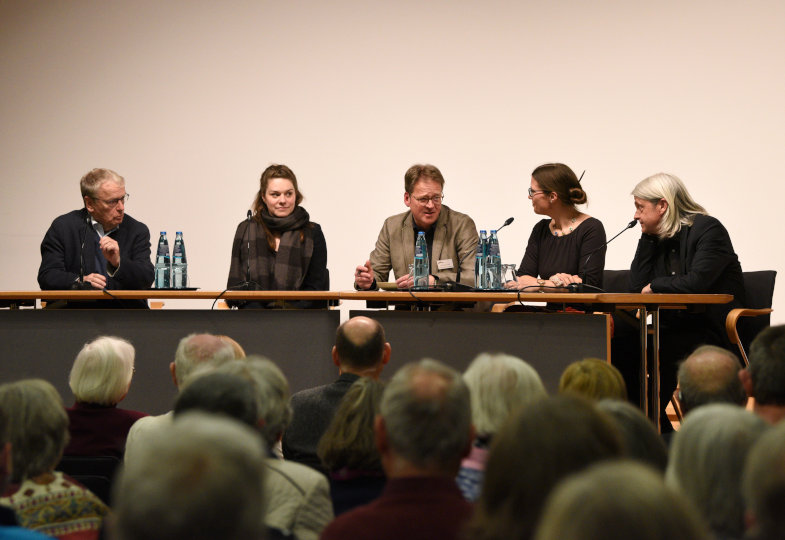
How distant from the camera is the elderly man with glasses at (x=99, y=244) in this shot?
448 cm

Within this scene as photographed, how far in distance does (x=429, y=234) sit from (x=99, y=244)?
169 cm

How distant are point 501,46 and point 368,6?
3.36 feet

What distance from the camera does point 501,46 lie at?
636cm

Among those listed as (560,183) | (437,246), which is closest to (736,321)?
(560,183)

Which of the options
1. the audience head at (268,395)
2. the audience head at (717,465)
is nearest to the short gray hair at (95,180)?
the audience head at (268,395)

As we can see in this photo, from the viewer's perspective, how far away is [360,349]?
286 cm

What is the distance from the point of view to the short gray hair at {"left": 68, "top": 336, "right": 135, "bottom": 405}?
258cm

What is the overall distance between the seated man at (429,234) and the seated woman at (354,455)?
2.56 m

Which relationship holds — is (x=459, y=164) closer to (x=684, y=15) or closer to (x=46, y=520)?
(x=684, y=15)

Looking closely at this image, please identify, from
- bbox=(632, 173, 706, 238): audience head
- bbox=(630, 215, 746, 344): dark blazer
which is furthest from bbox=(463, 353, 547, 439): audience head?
bbox=(632, 173, 706, 238): audience head

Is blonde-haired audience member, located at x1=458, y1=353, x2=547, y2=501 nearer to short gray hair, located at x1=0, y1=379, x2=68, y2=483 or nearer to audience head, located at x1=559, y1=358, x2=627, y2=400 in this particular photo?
audience head, located at x1=559, y1=358, x2=627, y2=400

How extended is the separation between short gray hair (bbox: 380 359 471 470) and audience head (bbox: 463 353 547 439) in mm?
461

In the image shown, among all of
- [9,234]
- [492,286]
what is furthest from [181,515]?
[9,234]

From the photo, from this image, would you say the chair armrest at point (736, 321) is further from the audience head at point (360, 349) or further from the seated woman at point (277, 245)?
the seated woman at point (277, 245)
